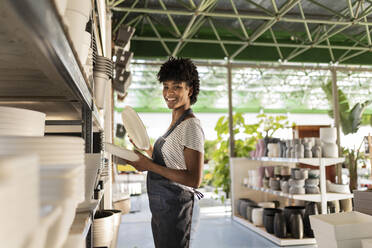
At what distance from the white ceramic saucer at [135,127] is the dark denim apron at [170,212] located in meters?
0.17

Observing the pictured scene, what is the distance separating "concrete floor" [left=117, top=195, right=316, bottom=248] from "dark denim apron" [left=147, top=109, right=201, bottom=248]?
2538 mm

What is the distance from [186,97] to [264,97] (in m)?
16.5

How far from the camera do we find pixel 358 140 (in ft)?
53.1

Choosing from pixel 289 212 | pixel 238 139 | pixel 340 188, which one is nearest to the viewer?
pixel 289 212

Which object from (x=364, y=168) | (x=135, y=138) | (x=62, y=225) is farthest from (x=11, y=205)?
(x=364, y=168)

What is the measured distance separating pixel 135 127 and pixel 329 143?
3.44m

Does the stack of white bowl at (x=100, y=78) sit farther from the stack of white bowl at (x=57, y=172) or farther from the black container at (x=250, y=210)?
the black container at (x=250, y=210)

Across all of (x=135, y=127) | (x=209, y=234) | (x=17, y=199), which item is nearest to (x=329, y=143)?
(x=209, y=234)

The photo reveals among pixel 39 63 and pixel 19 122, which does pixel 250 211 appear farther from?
pixel 39 63

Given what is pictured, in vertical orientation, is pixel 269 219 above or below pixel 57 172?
below

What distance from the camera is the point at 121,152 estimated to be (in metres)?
1.57

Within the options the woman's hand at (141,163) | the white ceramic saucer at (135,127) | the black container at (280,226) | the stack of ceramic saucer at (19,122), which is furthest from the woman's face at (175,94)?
the black container at (280,226)

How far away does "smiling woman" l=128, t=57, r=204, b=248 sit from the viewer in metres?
1.78

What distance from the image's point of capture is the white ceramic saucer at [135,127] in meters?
1.80
